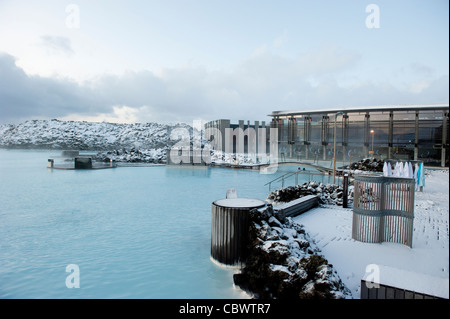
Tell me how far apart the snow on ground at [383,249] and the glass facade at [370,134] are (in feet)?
69.7

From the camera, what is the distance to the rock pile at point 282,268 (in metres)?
3.91

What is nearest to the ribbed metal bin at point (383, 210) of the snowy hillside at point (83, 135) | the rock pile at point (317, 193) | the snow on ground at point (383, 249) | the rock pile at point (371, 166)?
the snow on ground at point (383, 249)

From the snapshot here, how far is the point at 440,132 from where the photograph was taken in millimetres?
31109

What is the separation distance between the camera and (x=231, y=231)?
17.2ft

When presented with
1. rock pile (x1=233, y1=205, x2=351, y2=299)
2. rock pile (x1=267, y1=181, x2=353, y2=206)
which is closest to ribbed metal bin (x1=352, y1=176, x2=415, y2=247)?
rock pile (x1=233, y1=205, x2=351, y2=299)

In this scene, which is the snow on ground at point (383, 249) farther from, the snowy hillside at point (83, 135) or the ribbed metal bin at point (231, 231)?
the snowy hillside at point (83, 135)

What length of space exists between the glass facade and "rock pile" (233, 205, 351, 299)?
965 inches

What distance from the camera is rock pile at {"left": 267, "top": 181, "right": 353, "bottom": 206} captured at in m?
10.3

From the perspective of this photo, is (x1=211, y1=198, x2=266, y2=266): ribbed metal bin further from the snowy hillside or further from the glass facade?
the snowy hillside

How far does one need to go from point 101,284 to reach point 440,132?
37.1 m

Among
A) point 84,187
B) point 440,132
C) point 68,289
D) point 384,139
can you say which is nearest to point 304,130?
point 384,139

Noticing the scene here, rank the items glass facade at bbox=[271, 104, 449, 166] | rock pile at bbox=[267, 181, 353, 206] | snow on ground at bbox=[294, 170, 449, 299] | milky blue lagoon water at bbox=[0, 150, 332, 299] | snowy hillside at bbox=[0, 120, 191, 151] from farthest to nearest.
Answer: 1. snowy hillside at bbox=[0, 120, 191, 151]
2. glass facade at bbox=[271, 104, 449, 166]
3. rock pile at bbox=[267, 181, 353, 206]
4. milky blue lagoon water at bbox=[0, 150, 332, 299]
5. snow on ground at bbox=[294, 170, 449, 299]

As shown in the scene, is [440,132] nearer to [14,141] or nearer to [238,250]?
[238,250]

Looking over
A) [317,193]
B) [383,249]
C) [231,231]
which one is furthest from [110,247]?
[317,193]
